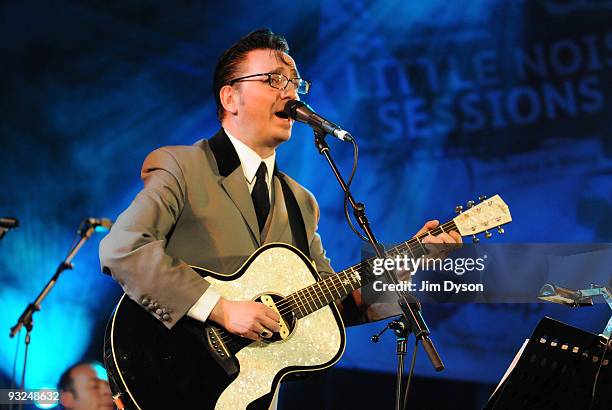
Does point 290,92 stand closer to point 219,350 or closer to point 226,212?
point 226,212

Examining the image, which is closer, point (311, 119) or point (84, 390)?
point (311, 119)

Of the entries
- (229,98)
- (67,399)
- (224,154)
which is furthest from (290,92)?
(67,399)

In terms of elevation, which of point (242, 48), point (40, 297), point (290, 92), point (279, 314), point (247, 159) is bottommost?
point (279, 314)

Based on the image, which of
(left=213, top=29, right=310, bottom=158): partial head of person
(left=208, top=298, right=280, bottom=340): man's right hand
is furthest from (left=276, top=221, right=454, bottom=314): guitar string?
(left=213, top=29, right=310, bottom=158): partial head of person

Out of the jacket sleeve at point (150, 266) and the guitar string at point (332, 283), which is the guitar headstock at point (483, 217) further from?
the jacket sleeve at point (150, 266)

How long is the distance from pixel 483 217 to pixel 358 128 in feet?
7.10

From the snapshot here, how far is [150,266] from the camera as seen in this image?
9.78ft

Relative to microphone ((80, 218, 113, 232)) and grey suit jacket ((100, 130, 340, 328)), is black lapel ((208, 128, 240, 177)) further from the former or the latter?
microphone ((80, 218, 113, 232))

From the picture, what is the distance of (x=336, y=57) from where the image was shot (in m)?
5.51

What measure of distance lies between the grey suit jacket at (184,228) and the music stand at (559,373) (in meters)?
1.30

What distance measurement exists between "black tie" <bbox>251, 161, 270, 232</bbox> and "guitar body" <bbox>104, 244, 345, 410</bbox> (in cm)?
27

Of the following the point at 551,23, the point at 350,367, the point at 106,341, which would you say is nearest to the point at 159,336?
the point at 106,341

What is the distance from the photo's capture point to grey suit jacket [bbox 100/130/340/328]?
298 centimetres

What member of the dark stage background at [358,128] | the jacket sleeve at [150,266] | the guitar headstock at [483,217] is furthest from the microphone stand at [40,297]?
the guitar headstock at [483,217]
